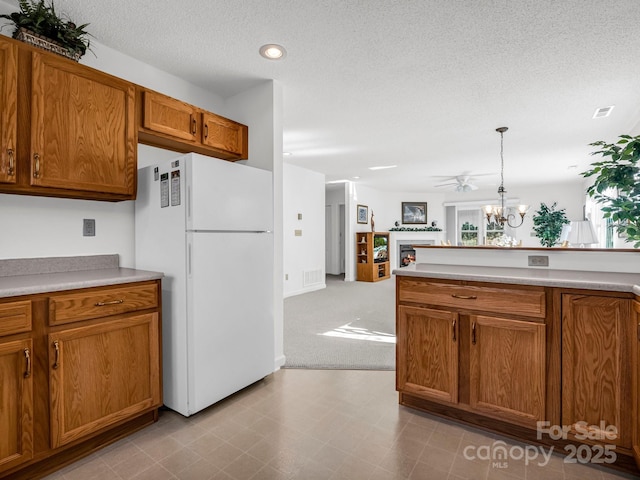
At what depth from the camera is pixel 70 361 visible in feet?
5.60

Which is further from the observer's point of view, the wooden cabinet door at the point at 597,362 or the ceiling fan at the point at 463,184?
the ceiling fan at the point at 463,184

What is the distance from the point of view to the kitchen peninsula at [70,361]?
153 cm

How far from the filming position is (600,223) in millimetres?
6117

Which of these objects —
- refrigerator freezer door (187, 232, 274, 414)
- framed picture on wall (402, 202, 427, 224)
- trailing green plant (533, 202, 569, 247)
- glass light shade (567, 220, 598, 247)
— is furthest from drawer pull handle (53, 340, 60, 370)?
framed picture on wall (402, 202, 427, 224)

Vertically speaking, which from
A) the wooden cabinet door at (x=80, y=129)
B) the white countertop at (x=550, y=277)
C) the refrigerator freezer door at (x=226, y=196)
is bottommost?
the white countertop at (x=550, y=277)

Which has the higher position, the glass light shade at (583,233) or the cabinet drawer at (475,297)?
the glass light shade at (583,233)

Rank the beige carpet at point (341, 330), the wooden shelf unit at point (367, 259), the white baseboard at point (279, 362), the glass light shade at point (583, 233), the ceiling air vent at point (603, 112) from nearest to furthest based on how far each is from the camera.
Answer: the white baseboard at point (279, 362) → the beige carpet at point (341, 330) → the ceiling air vent at point (603, 112) → the glass light shade at point (583, 233) → the wooden shelf unit at point (367, 259)

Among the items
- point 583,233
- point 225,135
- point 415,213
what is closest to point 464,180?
point 415,213

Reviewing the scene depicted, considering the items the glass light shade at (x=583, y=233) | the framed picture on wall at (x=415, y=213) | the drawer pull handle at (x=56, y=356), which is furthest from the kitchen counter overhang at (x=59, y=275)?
the framed picture on wall at (x=415, y=213)

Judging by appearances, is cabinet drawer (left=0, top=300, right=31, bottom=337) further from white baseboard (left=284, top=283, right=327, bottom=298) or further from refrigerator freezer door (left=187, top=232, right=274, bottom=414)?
white baseboard (left=284, top=283, right=327, bottom=298)

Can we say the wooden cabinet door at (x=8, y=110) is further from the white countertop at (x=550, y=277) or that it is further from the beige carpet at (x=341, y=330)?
the beige carpet at (x=341, y=330)

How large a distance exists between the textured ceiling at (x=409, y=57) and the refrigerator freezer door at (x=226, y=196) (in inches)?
33.9

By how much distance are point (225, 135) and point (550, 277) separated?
2.54 metres

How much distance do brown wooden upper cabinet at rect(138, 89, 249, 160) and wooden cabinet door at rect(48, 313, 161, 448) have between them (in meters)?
1.31
